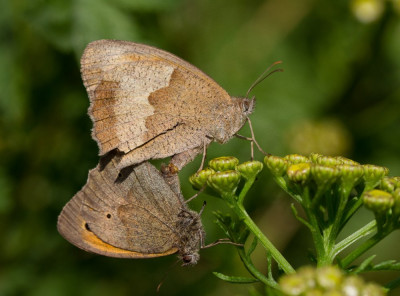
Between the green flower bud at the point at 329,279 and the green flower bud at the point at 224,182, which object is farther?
→ the green flower bud at the point at 224,182

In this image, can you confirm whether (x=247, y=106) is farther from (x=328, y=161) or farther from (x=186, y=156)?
(x=328, y=161)

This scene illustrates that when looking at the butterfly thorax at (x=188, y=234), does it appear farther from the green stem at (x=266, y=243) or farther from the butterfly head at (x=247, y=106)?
the butterfly head at (x=247, y=106)

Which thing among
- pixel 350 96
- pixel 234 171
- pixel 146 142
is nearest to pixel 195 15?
pixel 350 96

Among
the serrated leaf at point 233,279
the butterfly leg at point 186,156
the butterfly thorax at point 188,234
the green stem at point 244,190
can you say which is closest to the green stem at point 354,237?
the serrated leaf at point 233,279

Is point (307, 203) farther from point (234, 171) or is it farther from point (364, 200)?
point (234, 171)

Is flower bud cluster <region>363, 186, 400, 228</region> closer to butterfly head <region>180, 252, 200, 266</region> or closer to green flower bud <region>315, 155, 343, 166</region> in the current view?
green flower bud <region>315, 155, 343, 166</region>

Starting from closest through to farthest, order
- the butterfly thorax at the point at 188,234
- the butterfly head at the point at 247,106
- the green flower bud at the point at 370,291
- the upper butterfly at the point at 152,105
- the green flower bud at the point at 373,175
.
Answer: the green flower bud at the point at 370,291 < the green flower bud at the point at 373,175 < the butterfly thorax at the point at 188,234 < the upper butterfly at the point at 152,105 < the butterfly head at the point at 247,106

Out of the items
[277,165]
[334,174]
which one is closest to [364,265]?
[334,174]
